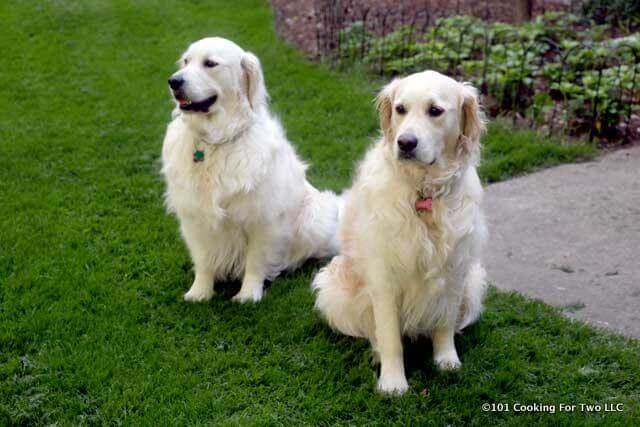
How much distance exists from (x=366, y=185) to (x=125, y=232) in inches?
89.8

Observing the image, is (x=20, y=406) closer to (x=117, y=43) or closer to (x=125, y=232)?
(x=125, y=232)

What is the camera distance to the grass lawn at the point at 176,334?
317cm

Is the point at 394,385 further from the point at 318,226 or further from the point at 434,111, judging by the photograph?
the point at 318,226

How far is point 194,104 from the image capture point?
3.75m

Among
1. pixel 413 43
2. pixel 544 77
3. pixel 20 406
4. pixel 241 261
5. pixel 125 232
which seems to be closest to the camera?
pixel 20 406

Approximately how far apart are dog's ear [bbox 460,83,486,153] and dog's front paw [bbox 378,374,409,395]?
113 centimetres

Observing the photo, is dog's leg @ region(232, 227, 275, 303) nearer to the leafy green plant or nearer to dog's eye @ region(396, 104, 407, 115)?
dog's eye @ region(396, 104, 407, 115)

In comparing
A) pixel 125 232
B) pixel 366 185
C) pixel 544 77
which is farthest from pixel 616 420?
pixel 544 77

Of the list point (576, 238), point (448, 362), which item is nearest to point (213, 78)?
point (448, 362)

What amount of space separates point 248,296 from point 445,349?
1.25m

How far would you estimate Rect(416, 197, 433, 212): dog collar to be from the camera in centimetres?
307

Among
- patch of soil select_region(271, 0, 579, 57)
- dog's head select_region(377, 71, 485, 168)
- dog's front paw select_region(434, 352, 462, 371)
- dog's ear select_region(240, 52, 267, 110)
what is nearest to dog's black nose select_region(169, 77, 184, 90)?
dog's ear select_region(240, 52, 267, 110)

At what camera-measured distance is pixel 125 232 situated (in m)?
4.84

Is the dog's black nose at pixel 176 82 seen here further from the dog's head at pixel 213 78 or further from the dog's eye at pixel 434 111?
the dog's eye at pixel 434 111
